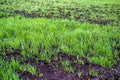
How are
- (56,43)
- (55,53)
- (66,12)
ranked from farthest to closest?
(66,12) → (56,43) → (55,53)

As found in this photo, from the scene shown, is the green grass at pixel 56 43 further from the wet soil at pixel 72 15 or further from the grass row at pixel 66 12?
the grass row at pixel 66 12

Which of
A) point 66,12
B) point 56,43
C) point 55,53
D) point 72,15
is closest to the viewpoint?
point 55,53

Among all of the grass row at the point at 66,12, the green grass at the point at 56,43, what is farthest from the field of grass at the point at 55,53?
the grass row at the point at 66,12

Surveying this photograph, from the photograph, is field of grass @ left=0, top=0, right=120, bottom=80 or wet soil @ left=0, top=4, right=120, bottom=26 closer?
field of grass @ left=0, top=0, right=120, bottom=80

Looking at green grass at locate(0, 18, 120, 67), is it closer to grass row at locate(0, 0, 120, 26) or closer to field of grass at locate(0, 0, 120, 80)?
field of grass at locate(0, 0, 120, 80)

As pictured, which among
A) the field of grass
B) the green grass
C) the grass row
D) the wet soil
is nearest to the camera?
the field of grass

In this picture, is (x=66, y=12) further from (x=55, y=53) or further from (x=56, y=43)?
(x=55, y=53)

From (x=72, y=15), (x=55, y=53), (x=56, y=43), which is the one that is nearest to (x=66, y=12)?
(x=72, y=15)

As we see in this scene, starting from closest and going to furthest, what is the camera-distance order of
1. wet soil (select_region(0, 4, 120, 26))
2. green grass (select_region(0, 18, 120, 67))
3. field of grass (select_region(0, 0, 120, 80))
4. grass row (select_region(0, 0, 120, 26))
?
field of grass (select_region(0, 0, 120, 80))
green grass (select_region(0, 18, 120, 67))
wet soil (select_region(0, 4, 120, 26))
grass row (select_region(0, 0, 120, 26))

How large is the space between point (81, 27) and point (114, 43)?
2161 mm

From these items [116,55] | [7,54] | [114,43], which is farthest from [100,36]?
[7,54]

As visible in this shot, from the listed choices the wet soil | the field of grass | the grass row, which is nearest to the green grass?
the field of grass

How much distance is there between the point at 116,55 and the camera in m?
5.44

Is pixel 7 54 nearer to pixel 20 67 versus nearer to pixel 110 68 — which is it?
pixel 20 67
